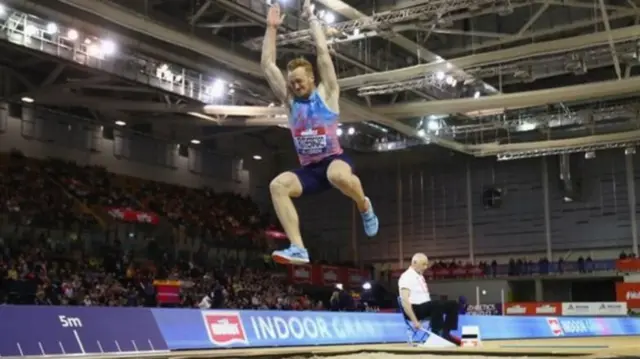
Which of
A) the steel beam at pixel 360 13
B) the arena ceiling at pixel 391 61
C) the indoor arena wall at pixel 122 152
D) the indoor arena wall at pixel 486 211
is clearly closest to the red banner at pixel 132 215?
the arena ceiling at pixel 391 61

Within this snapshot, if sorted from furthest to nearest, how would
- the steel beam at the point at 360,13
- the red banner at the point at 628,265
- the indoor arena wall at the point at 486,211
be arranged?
the indoor arena wall at the point at 486,211 → the red banner at the point at 628,265 → the steel beam at the point at 360,13

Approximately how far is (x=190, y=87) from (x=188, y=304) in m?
6.23

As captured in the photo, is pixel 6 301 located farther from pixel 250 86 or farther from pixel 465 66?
pixel 465 66

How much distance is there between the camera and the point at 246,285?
2586cm

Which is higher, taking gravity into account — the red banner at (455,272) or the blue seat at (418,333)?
the red banner at (455,272)

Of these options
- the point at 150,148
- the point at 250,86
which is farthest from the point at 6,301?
the point at 150,148

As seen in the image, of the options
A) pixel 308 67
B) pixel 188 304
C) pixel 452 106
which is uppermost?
pixel 452 106

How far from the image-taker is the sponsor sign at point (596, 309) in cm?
2477

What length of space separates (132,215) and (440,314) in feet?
59.8

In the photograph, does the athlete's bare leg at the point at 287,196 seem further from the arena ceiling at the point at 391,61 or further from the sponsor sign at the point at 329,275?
the sponsor sign at the point at 329,275

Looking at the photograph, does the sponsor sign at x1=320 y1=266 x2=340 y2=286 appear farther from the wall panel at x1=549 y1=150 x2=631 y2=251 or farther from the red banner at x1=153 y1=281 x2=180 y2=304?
the red banner at x1=153 y1=281 x2=180 y2=304

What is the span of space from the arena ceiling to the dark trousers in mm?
5731

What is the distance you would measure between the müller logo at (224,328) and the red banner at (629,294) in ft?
70.3

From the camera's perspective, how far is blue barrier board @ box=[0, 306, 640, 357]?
280 inches
